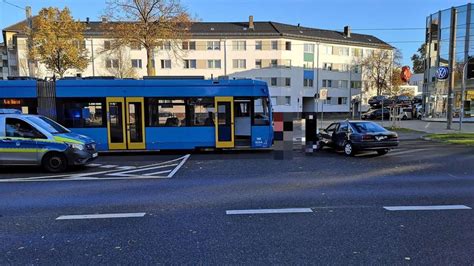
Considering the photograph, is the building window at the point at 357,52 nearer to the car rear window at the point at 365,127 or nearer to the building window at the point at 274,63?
the building window at the point at 274,63

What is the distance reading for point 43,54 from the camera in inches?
1428

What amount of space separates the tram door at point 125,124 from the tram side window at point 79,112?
498 mm

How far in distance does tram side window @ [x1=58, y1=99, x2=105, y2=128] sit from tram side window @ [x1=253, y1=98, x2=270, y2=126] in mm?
6214

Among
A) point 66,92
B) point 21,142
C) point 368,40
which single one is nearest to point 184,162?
point 21,142

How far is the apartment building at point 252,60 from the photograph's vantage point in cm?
5956

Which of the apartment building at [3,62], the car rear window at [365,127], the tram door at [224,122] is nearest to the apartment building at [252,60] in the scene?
the apartment building at [3,62]

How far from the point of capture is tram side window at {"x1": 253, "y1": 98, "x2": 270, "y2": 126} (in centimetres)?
1550

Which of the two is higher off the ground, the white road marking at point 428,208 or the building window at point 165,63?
the building window at point 165,63

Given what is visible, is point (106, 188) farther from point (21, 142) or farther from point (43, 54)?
point (43, 54)

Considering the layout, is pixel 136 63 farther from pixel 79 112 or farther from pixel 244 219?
pixel 244 219

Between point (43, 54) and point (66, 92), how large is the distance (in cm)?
2459

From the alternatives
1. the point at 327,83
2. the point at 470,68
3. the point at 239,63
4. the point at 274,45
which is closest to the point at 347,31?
the point at 327,83

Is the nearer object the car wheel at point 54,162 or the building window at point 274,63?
the car wheel at point 54,162

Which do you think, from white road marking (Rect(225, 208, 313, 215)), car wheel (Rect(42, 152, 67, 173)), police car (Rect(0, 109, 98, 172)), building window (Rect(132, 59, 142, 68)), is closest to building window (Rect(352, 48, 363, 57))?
building window (Rect(132, 59, 142, 68))
